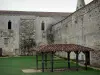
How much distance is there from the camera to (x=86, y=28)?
25625 mm

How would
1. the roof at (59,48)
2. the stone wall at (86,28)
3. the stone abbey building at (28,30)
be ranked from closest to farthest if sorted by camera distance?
the roof at (59,48), the stone wall at (86,28), the stone abbey building at (28,30)

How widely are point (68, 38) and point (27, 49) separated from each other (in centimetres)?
1065

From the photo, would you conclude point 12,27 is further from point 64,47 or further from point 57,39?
point 64,47

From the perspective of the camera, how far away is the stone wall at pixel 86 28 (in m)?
22.5

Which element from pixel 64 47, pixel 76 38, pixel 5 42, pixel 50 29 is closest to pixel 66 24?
pixel 76 38

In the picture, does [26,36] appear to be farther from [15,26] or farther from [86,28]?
[86,28]

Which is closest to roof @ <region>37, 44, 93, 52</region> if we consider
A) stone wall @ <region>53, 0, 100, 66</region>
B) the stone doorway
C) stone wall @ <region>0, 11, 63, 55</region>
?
stone wall @ <region>53, 0, 100, 66</region>

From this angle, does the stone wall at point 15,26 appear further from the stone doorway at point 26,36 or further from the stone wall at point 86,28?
the stone wall at point 86,28

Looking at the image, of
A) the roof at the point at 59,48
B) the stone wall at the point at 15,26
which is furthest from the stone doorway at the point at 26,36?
the roof at the point at 59,48

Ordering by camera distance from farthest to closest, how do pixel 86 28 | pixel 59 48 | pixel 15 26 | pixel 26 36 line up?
1. pixel 15 26
2. pixel 26 36
3. pixel 86 28
4. pixel 59 48

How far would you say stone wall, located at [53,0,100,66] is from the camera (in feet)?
73.9

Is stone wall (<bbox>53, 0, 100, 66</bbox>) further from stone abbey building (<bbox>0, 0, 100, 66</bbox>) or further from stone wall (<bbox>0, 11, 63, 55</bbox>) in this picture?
stone wall (<bbox>0, 11, 63, 55</bbox>)

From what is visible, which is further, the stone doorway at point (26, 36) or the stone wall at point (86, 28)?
the stone doorway at point (26, 36)

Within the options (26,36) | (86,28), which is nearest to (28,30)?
(26,36)
